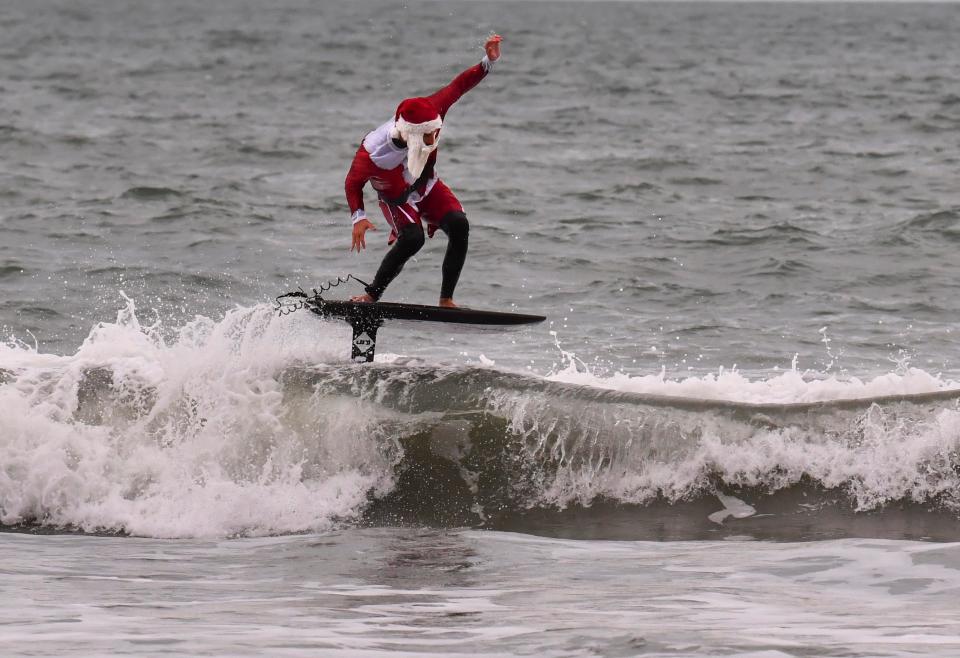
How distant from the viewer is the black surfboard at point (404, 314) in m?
9.23

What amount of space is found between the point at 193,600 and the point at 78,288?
28.1 ft

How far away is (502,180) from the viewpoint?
74.7 feet

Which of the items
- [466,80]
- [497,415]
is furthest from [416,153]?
[497,415]

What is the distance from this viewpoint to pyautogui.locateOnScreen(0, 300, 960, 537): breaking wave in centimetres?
855

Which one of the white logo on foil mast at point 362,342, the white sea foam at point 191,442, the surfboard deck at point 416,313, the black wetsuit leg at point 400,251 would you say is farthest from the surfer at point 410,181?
the white sea foam at point 191,442

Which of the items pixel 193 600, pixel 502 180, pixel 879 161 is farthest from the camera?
pixel 879 161

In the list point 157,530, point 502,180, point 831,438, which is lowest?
point 157,530

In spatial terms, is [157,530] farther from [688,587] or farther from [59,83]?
[59,83]

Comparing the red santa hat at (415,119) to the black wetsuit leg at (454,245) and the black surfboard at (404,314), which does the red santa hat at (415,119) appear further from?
the black surfboard at (404,314)

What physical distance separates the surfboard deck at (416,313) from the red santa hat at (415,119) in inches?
42.0

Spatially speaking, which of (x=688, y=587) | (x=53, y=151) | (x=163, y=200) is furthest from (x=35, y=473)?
(x=53, y=151)

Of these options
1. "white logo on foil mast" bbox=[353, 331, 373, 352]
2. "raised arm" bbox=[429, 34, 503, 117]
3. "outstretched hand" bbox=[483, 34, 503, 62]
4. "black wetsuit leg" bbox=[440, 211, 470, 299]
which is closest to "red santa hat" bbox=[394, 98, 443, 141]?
"raised arm" bbox=[429, 34, 503, 117]

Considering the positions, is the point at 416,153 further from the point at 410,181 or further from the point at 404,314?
the point at 404,314

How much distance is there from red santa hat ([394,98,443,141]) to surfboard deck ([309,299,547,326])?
1066mm
